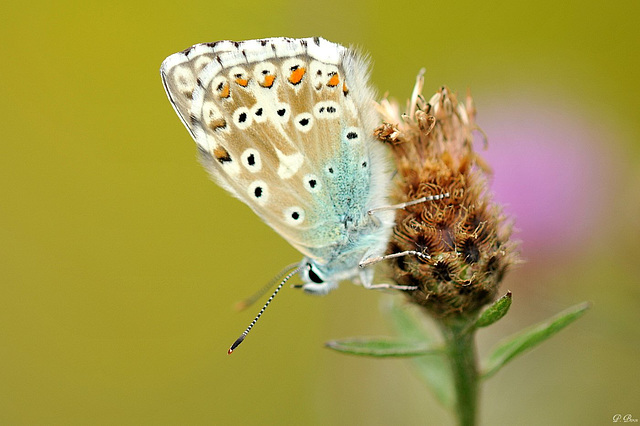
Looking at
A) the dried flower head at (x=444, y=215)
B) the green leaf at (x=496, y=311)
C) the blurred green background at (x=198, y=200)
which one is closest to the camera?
the green leaf at (x=496, y=311)

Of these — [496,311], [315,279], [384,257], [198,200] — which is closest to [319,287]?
[315,279]

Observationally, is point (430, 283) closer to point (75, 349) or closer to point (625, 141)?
point (625, 141)

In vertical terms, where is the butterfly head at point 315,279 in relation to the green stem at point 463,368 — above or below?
above

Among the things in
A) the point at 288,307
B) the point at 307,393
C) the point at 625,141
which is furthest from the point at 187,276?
the point at 625,141

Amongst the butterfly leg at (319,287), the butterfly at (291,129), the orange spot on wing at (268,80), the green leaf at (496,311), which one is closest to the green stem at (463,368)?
the green leaf at (496,311)

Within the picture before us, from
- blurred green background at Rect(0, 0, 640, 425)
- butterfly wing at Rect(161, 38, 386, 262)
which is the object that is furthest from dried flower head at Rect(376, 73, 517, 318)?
blurred green background at Rect(0, 0, 640, 425)

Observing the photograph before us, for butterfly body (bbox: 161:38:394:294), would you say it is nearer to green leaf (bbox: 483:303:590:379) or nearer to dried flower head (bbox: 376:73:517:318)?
dried flower head (bbox: 376:73:517:318)

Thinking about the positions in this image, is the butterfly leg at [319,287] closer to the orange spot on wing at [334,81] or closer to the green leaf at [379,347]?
→ the green leaf at [379,347]
